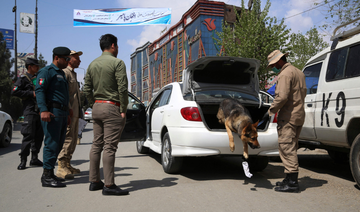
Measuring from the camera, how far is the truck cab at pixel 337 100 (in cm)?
448

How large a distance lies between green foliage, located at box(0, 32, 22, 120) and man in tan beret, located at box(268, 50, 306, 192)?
2394cm

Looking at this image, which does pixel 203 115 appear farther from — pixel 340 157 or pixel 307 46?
pixel 307 46

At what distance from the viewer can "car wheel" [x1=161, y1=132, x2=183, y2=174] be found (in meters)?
5.26

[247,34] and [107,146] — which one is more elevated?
[247,34]

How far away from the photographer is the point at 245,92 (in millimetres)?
5840

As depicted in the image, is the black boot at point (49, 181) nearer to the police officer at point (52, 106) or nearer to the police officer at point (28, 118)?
the police officer at point (52, 106)

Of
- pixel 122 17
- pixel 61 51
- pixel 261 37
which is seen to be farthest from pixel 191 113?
pixel 122 17

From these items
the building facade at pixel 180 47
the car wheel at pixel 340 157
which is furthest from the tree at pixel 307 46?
the car wheel at pixel 340 157

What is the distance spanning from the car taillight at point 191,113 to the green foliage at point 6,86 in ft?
74.4

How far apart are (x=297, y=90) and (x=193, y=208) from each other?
7.62ft

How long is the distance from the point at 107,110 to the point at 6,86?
2316 centimetres

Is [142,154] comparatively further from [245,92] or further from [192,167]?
[245,92]

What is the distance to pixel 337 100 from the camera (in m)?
4.87

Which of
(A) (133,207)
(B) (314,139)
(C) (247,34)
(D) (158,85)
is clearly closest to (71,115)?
(A) (133,207)
